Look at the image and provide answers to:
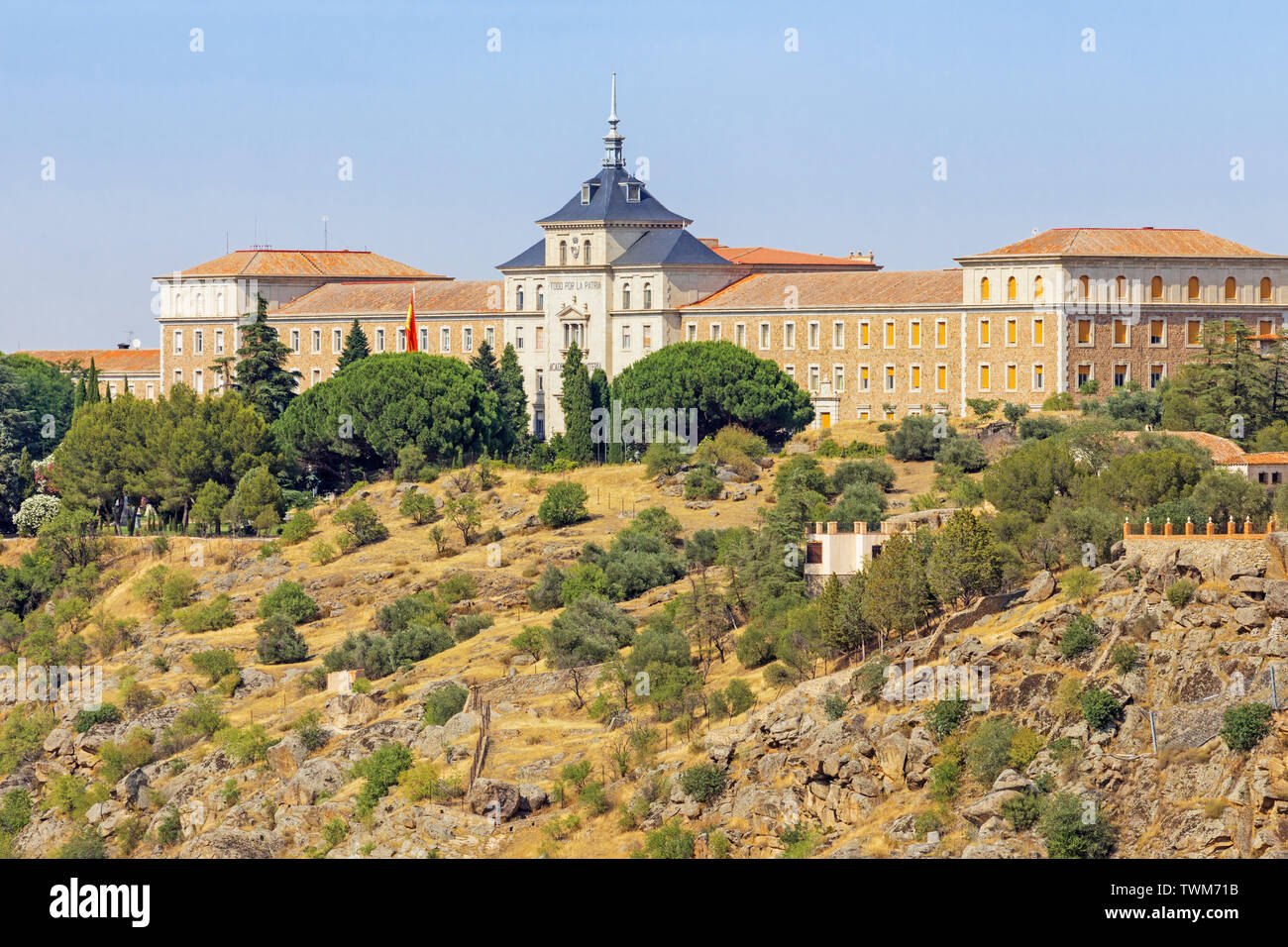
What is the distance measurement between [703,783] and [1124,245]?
59.7m

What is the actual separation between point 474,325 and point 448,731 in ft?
219

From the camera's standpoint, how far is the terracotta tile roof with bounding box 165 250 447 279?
140750mm

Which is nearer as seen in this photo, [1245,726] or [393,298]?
[1245,726]

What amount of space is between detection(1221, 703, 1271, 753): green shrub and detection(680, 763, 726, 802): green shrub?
496 inches

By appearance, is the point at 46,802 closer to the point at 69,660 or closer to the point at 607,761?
the point at 69,660

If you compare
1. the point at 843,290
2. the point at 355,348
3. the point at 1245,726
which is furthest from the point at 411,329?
the point at 1245,726

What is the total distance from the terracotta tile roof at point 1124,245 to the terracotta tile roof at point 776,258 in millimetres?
19201

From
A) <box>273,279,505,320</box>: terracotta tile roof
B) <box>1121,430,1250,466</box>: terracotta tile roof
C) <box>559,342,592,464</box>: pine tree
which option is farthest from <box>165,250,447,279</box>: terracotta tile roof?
<box>1121,430,1250,466</box>: terracotta tile roof

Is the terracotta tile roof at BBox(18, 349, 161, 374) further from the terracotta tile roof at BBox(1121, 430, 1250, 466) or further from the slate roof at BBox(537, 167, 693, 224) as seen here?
the terracotta tile roof at BBox(1121, 430, 1250, 466)

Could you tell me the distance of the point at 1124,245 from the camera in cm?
10762

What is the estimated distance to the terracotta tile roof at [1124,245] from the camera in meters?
107

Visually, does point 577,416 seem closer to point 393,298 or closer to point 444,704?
point 393,298
